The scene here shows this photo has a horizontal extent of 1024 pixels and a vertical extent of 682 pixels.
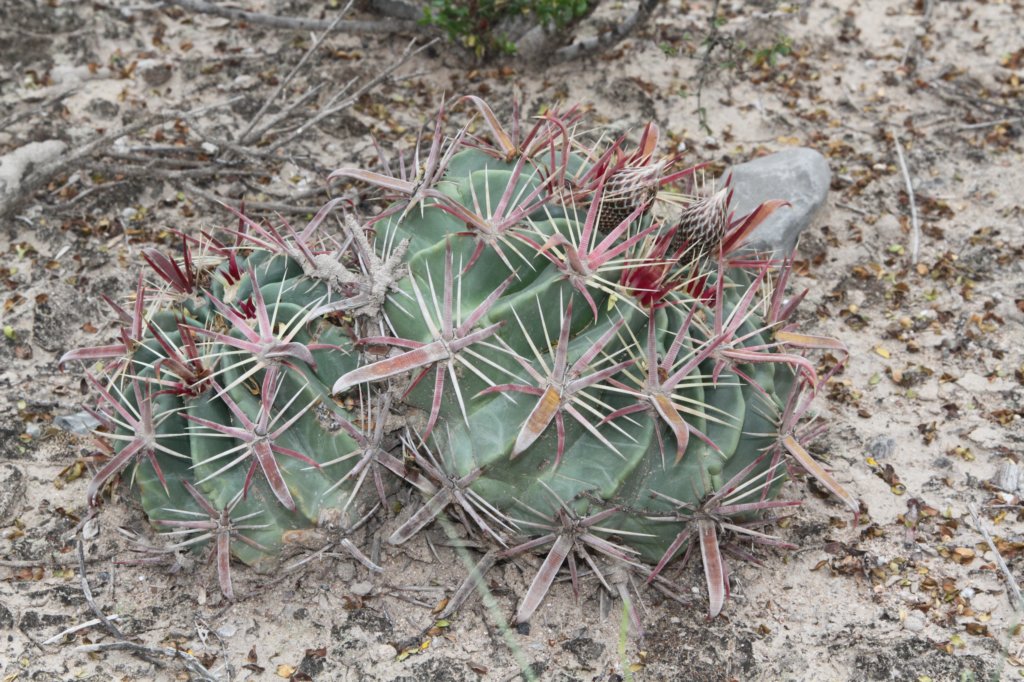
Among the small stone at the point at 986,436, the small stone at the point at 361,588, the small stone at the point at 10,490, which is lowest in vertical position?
the small stone at the point at 986,436

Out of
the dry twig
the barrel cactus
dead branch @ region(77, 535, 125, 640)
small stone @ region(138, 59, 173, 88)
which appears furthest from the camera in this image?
small stone @ region(138, 59, 173, 88)

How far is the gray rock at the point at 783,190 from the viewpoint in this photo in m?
4.04

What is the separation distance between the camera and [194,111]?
4.33 m

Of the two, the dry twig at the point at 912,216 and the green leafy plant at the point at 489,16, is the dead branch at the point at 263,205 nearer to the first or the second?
the green leafy plant at the point at 489,16

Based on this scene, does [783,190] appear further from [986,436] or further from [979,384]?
[986,436]

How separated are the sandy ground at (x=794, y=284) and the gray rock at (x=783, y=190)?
0.57 feet

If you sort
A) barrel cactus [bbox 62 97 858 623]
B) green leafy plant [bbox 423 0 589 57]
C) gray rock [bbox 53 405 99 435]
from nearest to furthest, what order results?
barrel cactus [bbox 62 97 858 623] < gray rock [bbox 53 405 99 435] < green leafy plant [bbox 423 0 589 57]

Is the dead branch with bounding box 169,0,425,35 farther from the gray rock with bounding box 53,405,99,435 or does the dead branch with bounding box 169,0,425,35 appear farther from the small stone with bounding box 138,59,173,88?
the gray rock with bounding box 53,405,99,435

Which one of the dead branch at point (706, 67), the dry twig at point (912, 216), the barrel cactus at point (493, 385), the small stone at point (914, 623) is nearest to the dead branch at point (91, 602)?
the barrel cactus at point (493, 385)

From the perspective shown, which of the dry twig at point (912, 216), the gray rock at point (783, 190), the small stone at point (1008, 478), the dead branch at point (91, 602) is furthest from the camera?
the dry twig at point (912, 216)

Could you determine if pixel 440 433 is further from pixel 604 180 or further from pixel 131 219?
pixel 131 219

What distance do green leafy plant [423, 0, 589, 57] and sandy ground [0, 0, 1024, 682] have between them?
0.22 m

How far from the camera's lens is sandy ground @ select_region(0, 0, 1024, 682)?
8.96ft

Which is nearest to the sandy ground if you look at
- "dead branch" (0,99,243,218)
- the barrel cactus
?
"dead branch" (0,99,243,218)
